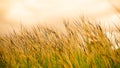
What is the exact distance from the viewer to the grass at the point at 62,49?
328 cm

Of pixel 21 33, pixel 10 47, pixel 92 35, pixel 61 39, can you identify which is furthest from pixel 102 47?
pixel 10 47

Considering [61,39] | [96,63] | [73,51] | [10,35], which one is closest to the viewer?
[96,63]

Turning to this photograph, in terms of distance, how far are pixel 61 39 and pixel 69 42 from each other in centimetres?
29

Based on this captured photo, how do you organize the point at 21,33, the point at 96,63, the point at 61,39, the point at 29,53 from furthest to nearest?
the point at 21,33, the point at 29,53, the point at 61,39, the point at 96,63

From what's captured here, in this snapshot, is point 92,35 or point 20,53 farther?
point 20,53

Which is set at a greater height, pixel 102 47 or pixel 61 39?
pixel 61 39

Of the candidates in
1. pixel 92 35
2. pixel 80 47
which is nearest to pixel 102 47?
pixel 92 35

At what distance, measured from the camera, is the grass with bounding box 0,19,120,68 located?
3.28 meters

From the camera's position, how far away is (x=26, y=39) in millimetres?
4969

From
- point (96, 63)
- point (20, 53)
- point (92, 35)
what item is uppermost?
point (20, 53)

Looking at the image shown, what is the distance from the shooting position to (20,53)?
192 inches

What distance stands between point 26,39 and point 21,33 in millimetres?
201

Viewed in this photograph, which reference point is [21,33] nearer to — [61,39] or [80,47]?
[61,39]

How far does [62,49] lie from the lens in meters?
3.84
